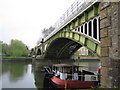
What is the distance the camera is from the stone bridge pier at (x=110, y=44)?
5.28 m

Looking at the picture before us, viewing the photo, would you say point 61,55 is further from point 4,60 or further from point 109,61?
point 109,61

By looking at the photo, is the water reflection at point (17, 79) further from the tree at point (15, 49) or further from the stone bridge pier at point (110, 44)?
the tree at point (15, 49)

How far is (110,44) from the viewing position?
18.6 ft

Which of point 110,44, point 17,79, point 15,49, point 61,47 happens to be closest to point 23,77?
point 17,79

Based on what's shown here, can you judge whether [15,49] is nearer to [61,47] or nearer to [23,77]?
[61,47]

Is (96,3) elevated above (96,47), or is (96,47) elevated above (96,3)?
(96,3)

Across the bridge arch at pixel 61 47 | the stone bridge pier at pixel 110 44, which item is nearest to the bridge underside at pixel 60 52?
the bridge arch at pixel 61 47

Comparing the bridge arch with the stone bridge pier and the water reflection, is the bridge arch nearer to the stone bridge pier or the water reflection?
the water reflection

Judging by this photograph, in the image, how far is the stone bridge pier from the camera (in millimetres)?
5281

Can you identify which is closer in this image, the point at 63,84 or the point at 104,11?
the point at 104,11

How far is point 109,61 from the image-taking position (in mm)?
5586

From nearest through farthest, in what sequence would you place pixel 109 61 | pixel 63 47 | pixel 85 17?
pixel 109 61, pixel 85 17, pixel 63 47

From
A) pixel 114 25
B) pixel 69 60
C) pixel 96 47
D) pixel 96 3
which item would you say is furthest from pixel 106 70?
pixel 69 60

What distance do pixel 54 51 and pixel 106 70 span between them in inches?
1072
